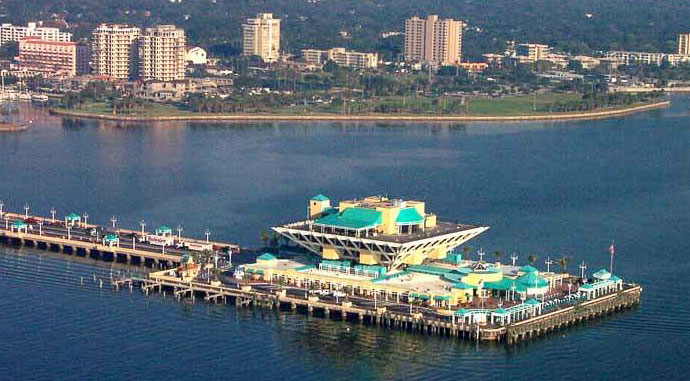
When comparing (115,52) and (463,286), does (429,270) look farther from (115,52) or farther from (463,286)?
(115,52)

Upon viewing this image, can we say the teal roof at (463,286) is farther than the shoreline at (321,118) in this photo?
No

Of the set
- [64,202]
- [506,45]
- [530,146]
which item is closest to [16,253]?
[64,202]

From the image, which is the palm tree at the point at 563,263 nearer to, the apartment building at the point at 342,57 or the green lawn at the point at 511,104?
the green lawn at the point at 511,104

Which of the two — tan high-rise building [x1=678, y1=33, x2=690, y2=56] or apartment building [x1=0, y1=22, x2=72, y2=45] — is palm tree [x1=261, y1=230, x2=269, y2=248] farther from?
tan high-rise building [x1=678, y1=33, x2=690, y2=56]

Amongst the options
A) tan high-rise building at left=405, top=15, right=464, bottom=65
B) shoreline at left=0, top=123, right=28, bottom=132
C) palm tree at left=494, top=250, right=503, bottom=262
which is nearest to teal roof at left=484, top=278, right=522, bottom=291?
palm tree at left=494, top=250, right=503, bottom=262

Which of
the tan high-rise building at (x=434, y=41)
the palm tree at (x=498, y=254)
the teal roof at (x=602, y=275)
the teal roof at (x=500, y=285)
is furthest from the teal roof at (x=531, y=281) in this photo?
the tan high-rise building at (x=434, y=41)
